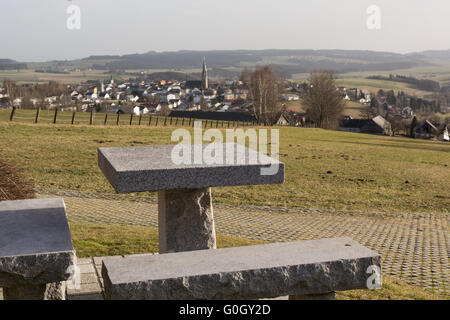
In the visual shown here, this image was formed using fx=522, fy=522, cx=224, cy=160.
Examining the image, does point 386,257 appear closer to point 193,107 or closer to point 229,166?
point 229,166

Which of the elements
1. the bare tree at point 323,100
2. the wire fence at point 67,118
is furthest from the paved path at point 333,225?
the bare tree at point 323,100

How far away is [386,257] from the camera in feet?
32.7

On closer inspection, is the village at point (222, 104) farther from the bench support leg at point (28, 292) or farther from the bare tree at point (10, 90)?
the bench support leg at point (28, 292)

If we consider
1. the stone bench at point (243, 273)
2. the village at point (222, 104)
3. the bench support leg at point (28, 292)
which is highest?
the stone bench at point (243, 273)

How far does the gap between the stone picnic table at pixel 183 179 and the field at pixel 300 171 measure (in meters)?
6.13

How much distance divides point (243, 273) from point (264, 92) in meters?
51.8

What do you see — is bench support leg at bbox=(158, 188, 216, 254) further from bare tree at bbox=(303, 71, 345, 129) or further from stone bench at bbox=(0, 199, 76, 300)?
bare tree at bbox=(303, 71, 345, 129)

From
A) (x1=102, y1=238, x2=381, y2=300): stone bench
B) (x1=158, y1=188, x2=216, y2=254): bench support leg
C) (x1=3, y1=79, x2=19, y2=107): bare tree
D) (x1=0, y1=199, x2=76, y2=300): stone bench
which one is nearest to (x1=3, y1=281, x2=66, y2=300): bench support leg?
(x1=0, y1=199, x2=76, y2=300): stone bench

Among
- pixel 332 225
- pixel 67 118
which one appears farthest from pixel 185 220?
pixel 67 118

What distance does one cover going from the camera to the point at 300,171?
2116 centimetres

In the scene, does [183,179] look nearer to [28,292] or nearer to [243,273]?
[243,273]

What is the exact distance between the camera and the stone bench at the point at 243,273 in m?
4.25

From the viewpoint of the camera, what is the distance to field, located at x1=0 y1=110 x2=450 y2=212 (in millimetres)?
16047
